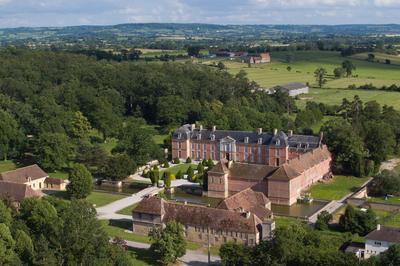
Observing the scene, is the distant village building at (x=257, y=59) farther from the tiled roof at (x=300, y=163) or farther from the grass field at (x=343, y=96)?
the tiled roof at (x=300, y=163)

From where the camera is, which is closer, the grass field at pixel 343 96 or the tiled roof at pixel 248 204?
Answer: the tiled roof at pixel 248 204

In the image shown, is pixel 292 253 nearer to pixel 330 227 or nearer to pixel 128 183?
pixel 330 227

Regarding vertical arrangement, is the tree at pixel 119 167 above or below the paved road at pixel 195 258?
above

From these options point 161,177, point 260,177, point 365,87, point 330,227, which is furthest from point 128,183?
point 365,87

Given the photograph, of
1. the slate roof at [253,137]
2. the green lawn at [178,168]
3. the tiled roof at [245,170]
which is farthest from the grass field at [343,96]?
the tiled roof at [245,170]

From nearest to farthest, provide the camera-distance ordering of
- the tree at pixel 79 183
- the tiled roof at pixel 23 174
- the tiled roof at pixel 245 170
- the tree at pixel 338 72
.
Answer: the tree at pixel 79 183, the tiled roof at pixel 245 170, the tiled roof at pixel 23 174, the tree at pixel 338 72

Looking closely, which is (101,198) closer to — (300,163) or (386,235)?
(300,163)

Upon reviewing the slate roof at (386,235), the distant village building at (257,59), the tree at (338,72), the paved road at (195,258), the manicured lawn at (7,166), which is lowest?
the manicured lawn at (7,166)

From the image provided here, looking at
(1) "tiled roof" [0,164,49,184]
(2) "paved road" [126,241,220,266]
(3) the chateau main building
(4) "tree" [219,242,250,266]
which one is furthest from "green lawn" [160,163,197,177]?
(4) "tree" [219,242,250,266]

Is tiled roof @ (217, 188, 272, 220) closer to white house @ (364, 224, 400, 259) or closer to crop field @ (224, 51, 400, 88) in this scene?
white house @ (364, 224, 400, 259)
